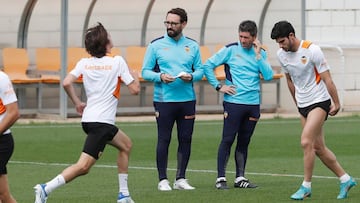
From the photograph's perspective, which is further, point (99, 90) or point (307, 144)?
point (307, 144)

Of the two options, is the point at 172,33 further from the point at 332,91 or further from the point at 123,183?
the point at 123,183

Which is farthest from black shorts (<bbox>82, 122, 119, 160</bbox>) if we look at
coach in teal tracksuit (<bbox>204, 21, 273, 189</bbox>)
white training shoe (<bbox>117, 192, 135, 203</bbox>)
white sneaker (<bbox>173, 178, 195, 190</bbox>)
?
coach in teal tracksuit (<bbox>204, 21, 273, 189</bbox>)

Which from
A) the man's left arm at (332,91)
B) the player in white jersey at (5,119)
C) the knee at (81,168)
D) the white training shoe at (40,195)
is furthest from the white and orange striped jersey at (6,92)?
the man's left arm at (332,91)

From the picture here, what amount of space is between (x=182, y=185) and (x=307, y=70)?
84.7 inches

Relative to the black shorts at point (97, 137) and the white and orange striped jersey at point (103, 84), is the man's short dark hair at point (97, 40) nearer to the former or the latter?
the white and orange striped jersey at point (103, 84)

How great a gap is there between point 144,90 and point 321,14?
14.7 feet

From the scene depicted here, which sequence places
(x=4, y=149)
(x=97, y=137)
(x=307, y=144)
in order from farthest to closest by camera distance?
(x=307, y=144) < (x=97, y=137) < (x=4, y=149)

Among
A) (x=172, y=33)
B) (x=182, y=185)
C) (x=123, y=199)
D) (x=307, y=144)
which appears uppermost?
(x=172, y=33)

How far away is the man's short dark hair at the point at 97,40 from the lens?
12258 mm

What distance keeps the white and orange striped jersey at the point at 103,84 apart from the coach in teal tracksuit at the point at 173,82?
182 cm

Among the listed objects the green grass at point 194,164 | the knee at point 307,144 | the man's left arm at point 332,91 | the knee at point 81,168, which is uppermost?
the man's left arm at point 332,91

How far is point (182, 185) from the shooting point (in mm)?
14344

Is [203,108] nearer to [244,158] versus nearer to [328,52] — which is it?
[328,52]

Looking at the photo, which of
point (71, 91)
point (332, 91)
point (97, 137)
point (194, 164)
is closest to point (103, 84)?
point (71, 91)
